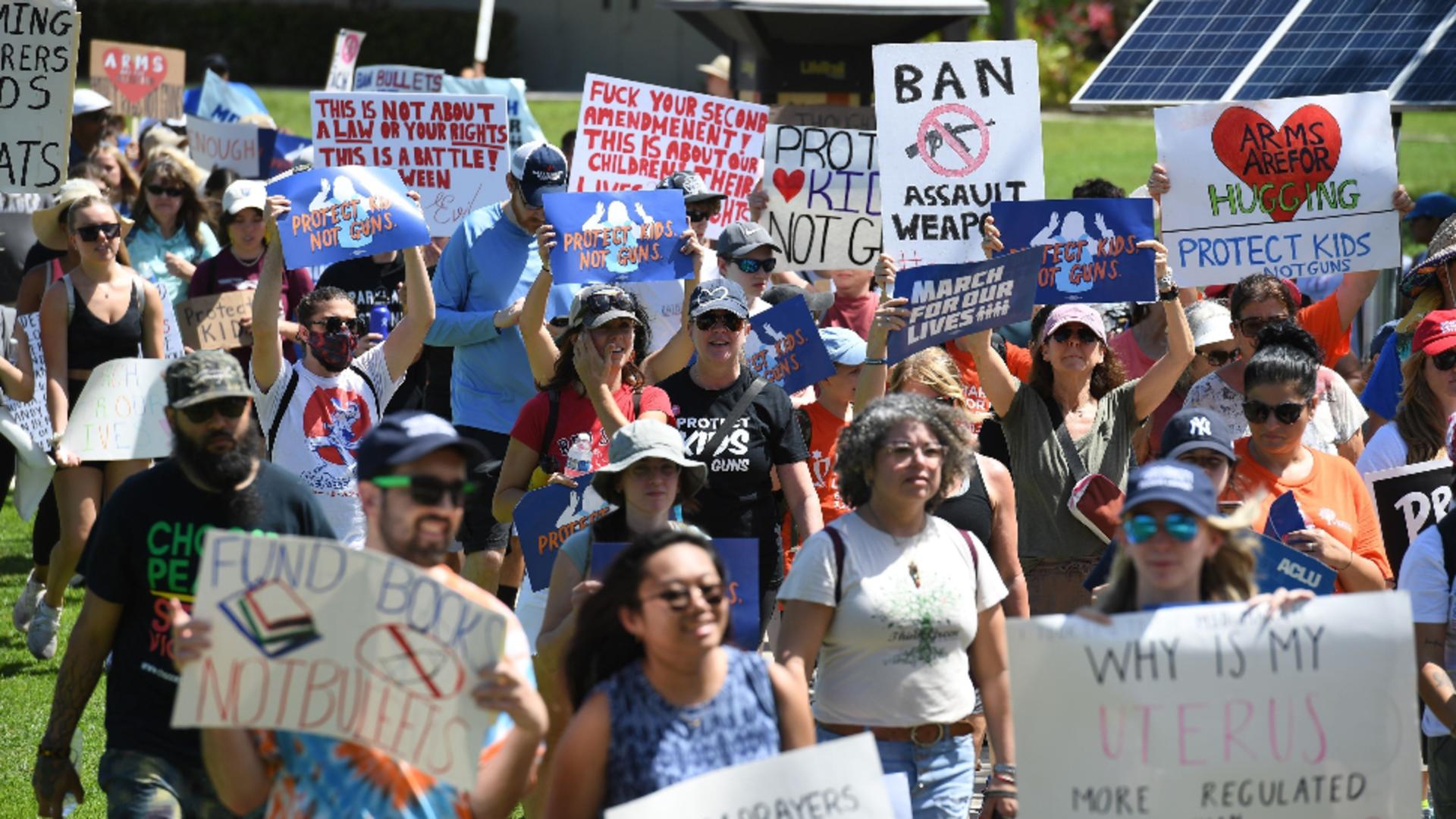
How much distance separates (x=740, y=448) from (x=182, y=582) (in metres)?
2.22

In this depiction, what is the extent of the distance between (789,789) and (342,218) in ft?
13.3

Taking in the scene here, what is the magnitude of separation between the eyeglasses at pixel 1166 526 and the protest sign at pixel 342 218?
3.89 meters

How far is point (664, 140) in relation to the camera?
9953mm

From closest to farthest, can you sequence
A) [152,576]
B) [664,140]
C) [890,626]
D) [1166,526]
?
Answer: 1. [1166,526]
2. [152,576]
3. [890,626]
4. [664,140]

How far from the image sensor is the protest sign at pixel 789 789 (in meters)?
3.92

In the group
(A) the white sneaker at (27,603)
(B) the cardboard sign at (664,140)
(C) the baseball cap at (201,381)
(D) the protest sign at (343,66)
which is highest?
(D) the protest sign at (343,66)

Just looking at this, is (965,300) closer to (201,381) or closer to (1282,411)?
(1282,411)

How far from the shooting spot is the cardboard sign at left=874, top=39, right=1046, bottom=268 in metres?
8.12

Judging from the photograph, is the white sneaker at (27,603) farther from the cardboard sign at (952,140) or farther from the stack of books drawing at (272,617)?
the stack of books drawing at (272,617)

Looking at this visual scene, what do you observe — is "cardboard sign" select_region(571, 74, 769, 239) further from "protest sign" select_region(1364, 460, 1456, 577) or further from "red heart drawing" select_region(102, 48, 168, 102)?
"red heart drawing" select_region(102, 48, 168, 102)

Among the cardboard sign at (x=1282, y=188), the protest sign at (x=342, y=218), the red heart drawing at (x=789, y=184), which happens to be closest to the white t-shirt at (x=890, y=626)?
the protest sign at (x=342, y=218)

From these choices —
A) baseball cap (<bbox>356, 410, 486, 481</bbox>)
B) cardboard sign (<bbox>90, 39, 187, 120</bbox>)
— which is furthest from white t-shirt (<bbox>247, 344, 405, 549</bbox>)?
cardboard sign (<bbox>90, 39, 187, 120</bbox>)

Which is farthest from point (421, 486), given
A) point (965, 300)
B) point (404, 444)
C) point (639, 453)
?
point (965, 300)

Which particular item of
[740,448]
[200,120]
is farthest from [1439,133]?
[740,448]
